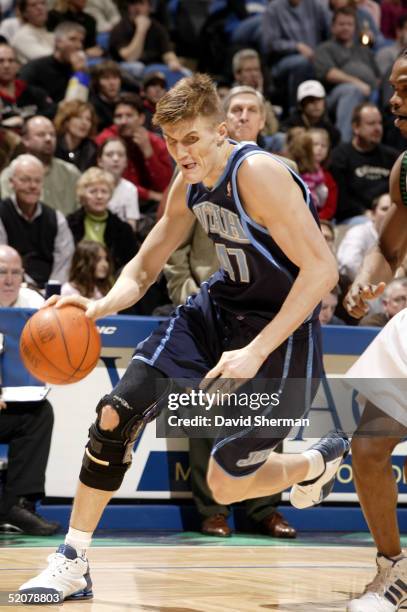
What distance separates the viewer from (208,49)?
13953 mm

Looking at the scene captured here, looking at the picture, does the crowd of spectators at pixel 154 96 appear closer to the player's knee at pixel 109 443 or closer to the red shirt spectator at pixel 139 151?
the red shirt spectator at pixel 139 151

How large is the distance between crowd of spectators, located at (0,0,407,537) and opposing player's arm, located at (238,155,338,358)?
225 cm

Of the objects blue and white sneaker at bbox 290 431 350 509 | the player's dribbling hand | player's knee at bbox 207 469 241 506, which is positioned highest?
the player's dribbling hand

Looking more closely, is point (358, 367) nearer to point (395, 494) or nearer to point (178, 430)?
point (395, 494)

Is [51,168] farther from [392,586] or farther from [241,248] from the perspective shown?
[392,586]

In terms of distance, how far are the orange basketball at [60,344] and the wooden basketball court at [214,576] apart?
35.4 inches

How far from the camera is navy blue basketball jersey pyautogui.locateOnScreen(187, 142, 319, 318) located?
171 inches

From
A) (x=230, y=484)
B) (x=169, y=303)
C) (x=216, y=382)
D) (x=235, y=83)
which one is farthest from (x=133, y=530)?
(x=235, y=83)

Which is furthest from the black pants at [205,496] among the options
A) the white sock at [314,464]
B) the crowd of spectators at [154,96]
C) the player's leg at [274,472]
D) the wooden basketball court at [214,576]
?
the white sock at [314,464]

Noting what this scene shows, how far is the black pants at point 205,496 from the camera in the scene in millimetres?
6930

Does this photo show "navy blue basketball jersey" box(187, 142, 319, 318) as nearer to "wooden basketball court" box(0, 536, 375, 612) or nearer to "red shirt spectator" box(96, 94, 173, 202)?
"wooden basketball court" box(0, 536, 375, 612)

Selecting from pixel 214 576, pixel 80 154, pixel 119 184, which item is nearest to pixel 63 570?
pixel 214 576

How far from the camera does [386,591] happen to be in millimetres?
4250

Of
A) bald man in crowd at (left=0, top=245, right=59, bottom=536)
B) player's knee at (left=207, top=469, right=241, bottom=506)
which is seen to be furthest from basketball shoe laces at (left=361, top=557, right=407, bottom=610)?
bald man in crowd at (left=0, top=245, right=59, bottom=536)
